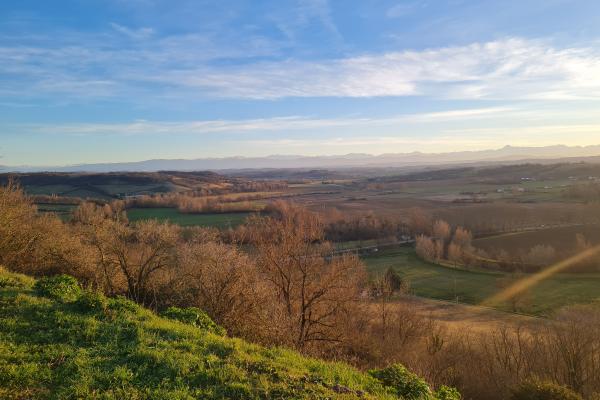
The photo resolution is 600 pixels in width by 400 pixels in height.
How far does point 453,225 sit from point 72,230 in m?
76.8

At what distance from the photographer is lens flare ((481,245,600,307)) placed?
5088 cm

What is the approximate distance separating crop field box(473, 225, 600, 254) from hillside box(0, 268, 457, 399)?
6819 centimetres

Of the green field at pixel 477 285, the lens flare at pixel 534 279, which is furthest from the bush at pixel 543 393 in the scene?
the lens flare at pixel 534 279

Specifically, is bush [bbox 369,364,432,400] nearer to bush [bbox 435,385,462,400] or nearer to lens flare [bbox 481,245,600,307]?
bush [bbox 435,385,462,400]

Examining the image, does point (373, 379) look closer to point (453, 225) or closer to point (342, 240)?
point (342, 240)

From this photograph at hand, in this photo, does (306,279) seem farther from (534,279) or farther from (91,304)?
(534,279)

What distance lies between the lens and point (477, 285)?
5716cm

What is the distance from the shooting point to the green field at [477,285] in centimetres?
4869

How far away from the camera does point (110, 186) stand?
109m

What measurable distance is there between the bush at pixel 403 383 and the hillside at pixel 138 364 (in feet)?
0.09

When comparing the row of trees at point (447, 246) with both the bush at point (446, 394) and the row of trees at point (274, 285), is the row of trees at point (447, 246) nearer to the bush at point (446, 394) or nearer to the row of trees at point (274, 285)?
the row of trees at point (274, 285)

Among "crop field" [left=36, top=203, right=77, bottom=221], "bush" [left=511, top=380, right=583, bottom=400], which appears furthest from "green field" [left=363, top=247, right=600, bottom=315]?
"crop field" [left=36, top=203, right=77, bottom=221]

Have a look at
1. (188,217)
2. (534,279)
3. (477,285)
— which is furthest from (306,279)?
(188,217)

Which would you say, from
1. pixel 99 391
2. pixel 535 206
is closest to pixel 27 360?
pixel 99 391
